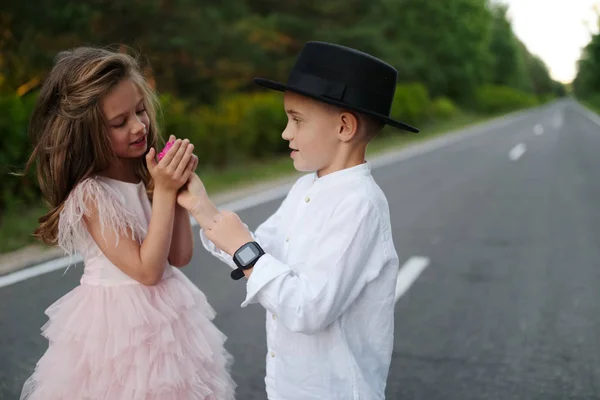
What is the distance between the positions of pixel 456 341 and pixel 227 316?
158 cm

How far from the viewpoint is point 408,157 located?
16.5m

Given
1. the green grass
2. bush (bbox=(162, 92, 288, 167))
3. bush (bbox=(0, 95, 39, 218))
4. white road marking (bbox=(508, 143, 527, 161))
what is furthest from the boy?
white road marking (bbox=(508, 143, 527, 161))

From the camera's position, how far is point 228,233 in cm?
179

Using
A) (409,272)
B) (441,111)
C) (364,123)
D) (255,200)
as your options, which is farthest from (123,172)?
(441,111)

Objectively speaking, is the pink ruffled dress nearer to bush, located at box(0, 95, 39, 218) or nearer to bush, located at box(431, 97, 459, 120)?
bush, located at box(0, 95, 39, 218)

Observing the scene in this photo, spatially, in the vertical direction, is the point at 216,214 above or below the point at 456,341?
above

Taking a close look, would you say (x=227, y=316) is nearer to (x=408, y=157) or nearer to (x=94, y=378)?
(x=94, y=378)

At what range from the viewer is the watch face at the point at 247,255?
5.71ft

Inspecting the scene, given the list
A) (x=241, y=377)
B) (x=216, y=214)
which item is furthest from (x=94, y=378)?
(x=241, y=377)

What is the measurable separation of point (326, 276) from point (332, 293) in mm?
47

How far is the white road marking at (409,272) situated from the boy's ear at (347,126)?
3481 mm

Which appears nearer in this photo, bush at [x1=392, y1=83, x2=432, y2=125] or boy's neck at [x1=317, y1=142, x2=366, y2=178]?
boy's neck at [x1=317, y1=142, x2=366, y2=178]

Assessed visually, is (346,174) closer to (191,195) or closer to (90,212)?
(191,195)

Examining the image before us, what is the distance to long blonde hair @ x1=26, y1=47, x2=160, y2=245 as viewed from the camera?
6.54ft
